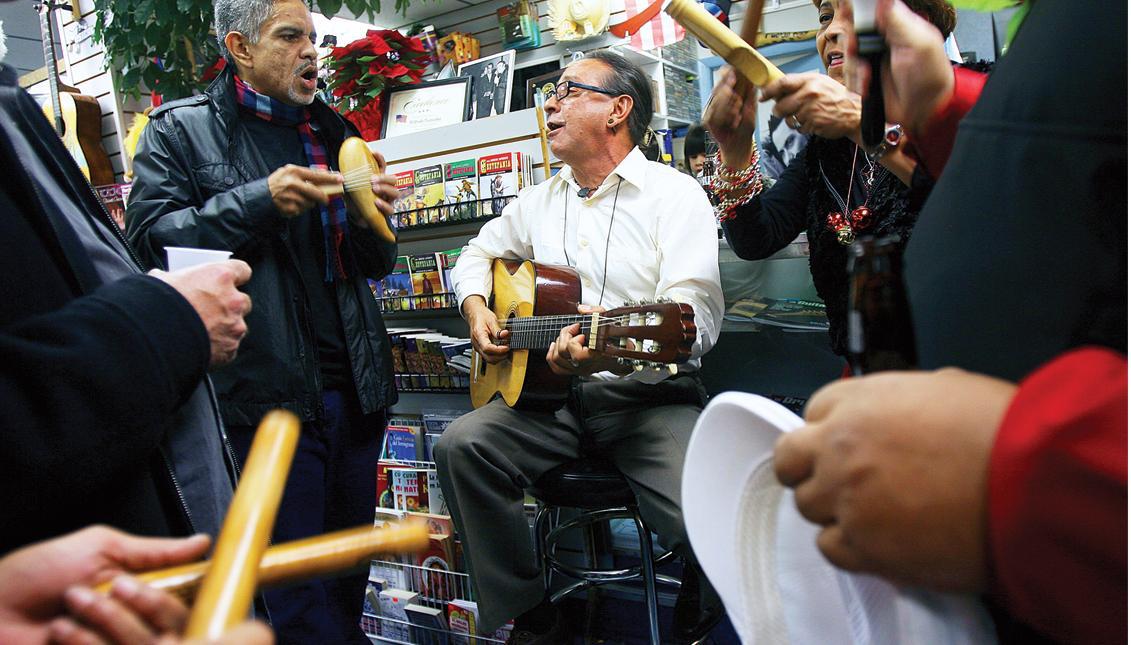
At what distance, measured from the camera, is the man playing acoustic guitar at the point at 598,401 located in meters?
2.15

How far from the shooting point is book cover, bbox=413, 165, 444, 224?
3074 millimetres

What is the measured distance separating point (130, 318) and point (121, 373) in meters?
0.07

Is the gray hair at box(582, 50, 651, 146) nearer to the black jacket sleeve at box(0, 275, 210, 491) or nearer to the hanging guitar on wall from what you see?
the black jacket sleeve at box(0, 275, 210, 491)

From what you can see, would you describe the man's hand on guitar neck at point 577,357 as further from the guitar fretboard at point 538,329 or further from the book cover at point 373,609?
the book cover at point 373,609

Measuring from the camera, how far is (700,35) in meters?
1.04

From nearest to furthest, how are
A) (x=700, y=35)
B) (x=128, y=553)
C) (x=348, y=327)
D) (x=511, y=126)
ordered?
(x=128, y=553) < (x=700, y=35) < (x=348, y=327) < (x=511, y=126)

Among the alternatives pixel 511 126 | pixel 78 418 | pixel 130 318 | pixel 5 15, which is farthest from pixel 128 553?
pixel 5 15

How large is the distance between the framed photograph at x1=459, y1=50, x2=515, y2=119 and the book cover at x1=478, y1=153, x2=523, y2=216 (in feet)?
0.93

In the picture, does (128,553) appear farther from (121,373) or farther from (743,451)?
(743,451)

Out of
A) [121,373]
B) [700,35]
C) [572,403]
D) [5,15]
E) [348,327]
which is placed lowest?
[572,403]

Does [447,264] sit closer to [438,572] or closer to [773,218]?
[438,572]

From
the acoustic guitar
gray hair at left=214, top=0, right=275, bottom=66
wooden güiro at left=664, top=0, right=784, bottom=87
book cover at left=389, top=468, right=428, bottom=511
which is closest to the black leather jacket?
gray hair at left=214, top=0, right=275, bottom=66

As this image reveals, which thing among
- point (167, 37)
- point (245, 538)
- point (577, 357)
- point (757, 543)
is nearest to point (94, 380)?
point (245, 538)

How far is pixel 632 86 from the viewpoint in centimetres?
271
